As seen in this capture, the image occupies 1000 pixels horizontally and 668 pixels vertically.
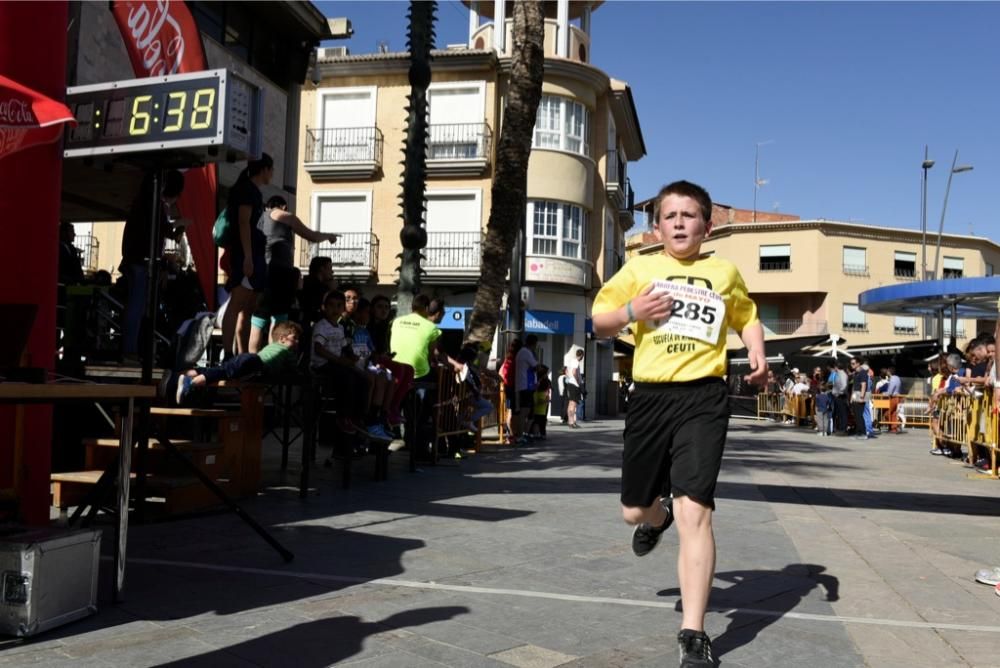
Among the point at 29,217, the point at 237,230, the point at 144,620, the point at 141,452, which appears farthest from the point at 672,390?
the point at 237,230

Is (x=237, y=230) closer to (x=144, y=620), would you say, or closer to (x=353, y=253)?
(x=144, y=620)

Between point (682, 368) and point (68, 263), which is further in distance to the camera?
point (68, 263)

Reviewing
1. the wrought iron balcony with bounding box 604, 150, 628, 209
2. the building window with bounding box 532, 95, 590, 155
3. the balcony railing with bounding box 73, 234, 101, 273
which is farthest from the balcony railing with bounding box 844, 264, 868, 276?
the balcony railing with bounding box 73, 234, 101, 273

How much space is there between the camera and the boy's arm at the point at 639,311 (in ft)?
11.9

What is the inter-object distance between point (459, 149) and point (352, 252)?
5383mm

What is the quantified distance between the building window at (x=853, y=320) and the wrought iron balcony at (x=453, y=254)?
32426 mm

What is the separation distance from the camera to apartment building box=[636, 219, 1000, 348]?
178ft

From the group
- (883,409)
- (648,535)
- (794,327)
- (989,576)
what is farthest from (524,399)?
(794,327)

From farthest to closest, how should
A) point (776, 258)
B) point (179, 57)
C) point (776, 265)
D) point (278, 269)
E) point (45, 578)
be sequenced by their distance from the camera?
point (776, 265) → point (776, 258) → point (179, 57) → point (278, 269) → point (45, 578)

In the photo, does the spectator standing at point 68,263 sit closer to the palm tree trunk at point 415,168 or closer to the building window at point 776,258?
the palm tree trunk at point 415,168

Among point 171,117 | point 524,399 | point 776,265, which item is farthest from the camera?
point 776,265

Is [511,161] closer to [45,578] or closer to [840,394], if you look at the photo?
[45,578]

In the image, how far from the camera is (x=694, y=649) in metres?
3.27

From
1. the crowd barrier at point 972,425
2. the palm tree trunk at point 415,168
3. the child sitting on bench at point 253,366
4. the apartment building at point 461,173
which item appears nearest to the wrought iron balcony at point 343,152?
the apartment building at point 461,173
